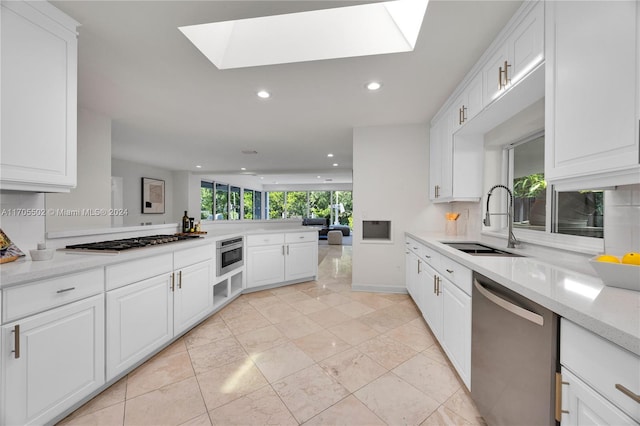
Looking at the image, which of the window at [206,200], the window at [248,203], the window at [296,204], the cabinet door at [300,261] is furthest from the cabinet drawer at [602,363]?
the window at [296,204]

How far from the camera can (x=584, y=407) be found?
30.5 inches

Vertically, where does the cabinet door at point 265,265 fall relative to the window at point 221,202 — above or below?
below

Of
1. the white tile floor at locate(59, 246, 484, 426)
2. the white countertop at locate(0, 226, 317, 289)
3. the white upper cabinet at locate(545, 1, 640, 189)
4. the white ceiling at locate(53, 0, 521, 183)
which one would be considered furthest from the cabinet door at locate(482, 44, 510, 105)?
the white countertop at locate(0, 226, 317, 289)

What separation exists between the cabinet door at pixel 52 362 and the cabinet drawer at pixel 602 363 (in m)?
2.22

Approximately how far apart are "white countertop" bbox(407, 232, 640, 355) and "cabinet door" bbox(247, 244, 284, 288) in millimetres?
2772

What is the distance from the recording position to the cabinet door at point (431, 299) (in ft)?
6.84

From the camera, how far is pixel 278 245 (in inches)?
151

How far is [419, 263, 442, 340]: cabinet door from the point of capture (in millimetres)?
2086

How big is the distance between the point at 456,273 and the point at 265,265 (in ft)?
8.66

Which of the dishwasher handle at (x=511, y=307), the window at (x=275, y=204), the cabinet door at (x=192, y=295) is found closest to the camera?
the dishwasher handle at (x=511, y=307)

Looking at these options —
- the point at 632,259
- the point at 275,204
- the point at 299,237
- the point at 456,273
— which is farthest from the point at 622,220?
the point at 275,204

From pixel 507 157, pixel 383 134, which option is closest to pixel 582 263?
pixel 507 157

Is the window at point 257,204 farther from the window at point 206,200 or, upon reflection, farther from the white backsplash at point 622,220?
the white backsplash at point 622,220

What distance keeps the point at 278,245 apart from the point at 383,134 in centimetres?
220
